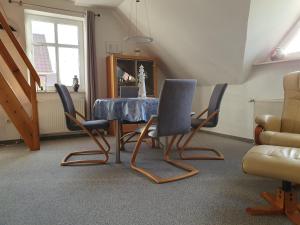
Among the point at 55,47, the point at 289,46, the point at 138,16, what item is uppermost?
the point at 138,16

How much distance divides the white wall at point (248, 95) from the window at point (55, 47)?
2.77 meters

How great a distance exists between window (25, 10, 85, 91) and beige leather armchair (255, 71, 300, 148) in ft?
12.0

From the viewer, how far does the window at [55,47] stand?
424 centimetres

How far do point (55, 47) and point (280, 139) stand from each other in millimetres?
4163

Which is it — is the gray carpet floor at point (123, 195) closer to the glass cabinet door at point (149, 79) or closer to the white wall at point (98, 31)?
the white wall at point (98, 31)

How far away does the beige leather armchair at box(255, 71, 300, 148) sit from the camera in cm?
182

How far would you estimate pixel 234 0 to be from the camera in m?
2.63

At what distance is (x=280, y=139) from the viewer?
180 cm

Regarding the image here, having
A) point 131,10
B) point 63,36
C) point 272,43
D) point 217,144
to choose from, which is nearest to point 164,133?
point 217,144

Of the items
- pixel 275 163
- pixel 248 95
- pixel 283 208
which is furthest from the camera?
pixel 248 95

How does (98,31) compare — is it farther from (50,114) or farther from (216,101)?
(216,101)

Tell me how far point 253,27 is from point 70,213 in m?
2.86

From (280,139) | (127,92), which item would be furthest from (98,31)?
(280,139)

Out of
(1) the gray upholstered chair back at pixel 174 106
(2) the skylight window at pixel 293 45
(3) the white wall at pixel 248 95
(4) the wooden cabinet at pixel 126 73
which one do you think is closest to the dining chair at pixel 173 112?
(1) the gray upholstered chair back at pixel 174 106
